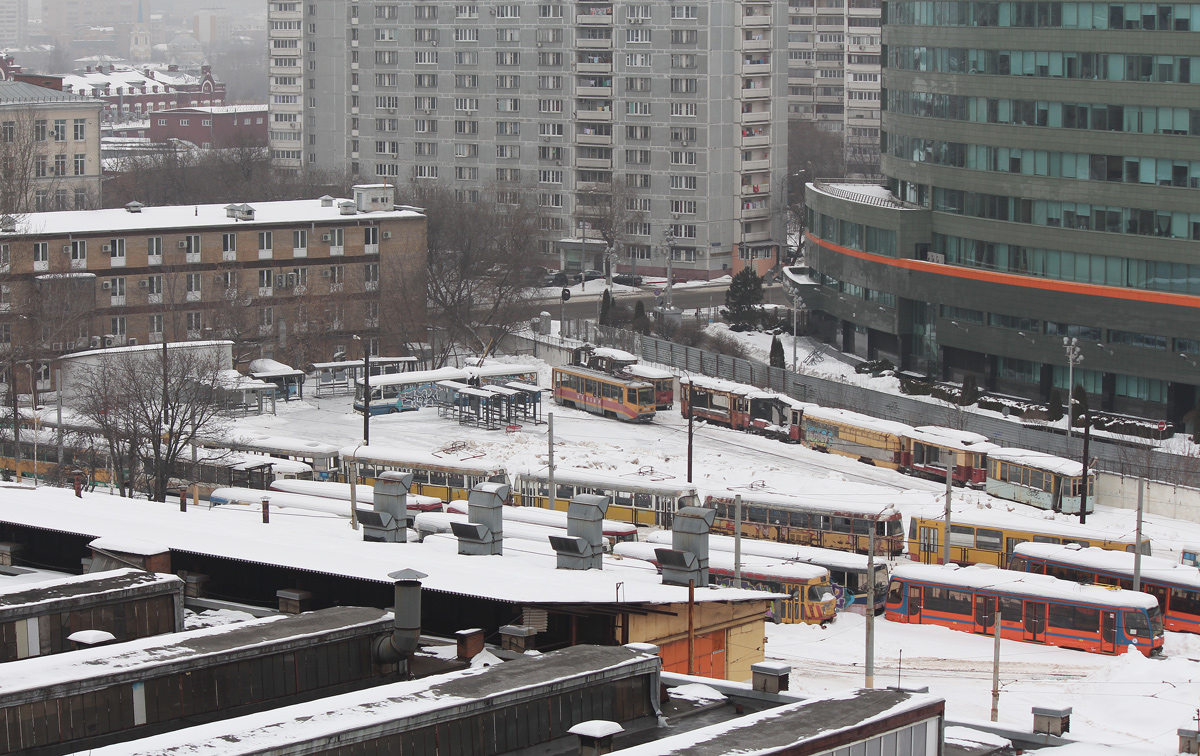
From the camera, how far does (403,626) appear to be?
22156 millimetres

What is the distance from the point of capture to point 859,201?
87.9 metres

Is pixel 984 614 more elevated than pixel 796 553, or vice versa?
pixel 796 553

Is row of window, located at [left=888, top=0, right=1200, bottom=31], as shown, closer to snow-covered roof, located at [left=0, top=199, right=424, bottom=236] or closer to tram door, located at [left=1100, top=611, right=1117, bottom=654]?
snow-covered roof, located at [left=0, top=199, right=424, bottom=236]

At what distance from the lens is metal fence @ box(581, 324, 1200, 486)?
195 feet

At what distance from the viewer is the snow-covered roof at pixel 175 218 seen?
262ft

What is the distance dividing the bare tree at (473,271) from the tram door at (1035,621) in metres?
41.8

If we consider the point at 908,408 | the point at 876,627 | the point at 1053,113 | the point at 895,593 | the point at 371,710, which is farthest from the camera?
the point at 1053,113

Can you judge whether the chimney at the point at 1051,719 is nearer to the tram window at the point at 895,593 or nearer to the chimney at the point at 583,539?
the chimney at the point at 583,539

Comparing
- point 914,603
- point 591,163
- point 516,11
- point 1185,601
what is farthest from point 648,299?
point 1185,601

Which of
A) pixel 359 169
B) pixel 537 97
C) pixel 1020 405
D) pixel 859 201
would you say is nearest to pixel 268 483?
pixel 1020 405

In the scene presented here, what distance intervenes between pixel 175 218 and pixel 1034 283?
43552mm

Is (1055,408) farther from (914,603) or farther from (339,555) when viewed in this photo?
(339,555)

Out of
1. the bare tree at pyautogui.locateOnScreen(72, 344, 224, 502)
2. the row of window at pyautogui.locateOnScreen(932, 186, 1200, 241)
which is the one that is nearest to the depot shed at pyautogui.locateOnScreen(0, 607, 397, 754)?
the bare tree at pyautogui.locateOnScreen(72, 344, 224, 502)

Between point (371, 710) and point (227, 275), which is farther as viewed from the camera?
point (227, 275)
